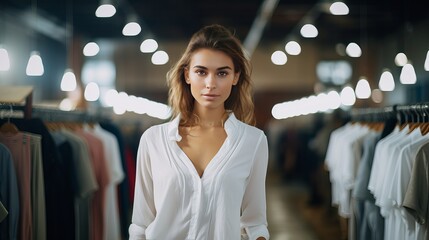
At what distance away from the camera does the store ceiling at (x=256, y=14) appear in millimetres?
7805

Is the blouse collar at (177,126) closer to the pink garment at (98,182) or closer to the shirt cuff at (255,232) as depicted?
the shirt cuff at (255,232)

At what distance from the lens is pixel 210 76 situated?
2.29m

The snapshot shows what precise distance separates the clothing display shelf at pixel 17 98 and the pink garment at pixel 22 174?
0.19m

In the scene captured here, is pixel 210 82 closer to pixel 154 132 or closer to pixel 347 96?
pixel 154 132

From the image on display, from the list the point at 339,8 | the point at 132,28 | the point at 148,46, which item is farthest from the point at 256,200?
the point at 339,8

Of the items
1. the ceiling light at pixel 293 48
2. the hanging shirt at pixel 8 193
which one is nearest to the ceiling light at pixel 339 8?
the ceiling light at pixel 293 48

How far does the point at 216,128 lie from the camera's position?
2.38 metres

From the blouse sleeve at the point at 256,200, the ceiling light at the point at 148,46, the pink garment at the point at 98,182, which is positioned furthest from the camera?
the ceiling light at the point at 148,46

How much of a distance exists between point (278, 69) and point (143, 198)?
4322 millimetres

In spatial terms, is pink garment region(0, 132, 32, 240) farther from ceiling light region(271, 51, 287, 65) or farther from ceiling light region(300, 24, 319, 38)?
ceiling light region(300, 24, 319, 38)

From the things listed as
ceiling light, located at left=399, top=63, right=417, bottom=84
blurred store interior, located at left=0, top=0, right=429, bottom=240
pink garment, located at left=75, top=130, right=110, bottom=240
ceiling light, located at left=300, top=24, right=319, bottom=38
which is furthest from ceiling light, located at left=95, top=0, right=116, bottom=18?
ceiling light, located at left=300, top=24, right=319, bottom=38

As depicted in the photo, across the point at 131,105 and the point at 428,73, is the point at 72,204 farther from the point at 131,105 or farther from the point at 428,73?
the point at 428,73

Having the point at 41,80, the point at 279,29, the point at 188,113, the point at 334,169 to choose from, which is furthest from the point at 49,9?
the point at 188,113

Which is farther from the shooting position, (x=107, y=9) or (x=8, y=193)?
(x=107, y=9)
